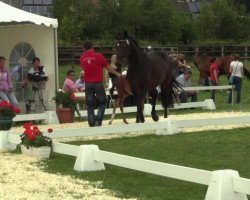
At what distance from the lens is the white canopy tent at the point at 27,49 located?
17219 millimetres

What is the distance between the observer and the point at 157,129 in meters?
13.1

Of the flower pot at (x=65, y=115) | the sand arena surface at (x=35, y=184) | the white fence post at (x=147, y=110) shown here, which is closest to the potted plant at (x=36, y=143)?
the sand arena surface at (x=35, y=184)

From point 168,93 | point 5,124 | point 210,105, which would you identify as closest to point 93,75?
point 5,124

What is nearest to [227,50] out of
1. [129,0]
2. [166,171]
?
[129,0]

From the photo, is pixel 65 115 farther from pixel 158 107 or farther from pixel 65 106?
pixel 158 107

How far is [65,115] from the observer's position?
647 inches

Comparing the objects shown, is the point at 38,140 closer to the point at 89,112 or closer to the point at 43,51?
the point at 89,112

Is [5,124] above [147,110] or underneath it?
above

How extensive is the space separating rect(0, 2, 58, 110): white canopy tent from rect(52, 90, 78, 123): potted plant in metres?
0.59

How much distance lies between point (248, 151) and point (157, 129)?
105 inches

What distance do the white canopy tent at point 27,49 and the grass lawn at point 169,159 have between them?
486 cm

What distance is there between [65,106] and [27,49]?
1.96 m

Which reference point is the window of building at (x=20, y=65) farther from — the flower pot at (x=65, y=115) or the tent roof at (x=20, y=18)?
the flower pot at (x=65, y=115)

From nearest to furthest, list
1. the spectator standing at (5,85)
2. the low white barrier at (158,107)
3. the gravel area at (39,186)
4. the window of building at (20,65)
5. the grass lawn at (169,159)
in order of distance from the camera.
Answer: the gravel area at (39,186), the grass lawn at (169,159), the spectator standing at (5,85), the low white barrier at (158,107), the window of building at (20,65)
